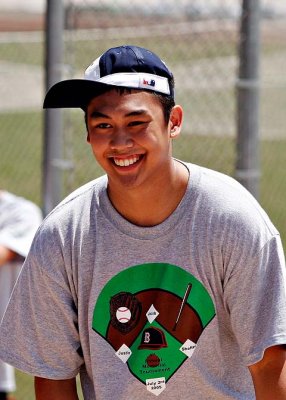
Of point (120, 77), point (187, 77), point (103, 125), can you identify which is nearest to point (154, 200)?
point (103, 125)

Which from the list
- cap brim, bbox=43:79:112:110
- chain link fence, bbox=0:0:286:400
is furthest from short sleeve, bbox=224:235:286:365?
chain link fence, bbox=0:0:286:400

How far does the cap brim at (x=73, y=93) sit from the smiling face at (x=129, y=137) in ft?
0.09

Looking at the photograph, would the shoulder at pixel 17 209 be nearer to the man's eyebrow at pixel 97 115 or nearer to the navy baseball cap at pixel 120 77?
the navy baseball cap at pixel 120 77

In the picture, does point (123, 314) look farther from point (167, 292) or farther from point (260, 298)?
point (260, 298)

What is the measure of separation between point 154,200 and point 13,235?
227 centimetres

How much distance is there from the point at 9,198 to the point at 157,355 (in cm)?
250

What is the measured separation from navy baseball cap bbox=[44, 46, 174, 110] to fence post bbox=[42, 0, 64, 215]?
2046 mm

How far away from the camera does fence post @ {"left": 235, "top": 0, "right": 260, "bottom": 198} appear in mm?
4887

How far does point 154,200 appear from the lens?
117 inches

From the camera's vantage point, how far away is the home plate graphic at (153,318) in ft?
9.59

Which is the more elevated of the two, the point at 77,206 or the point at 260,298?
the point at 77,206

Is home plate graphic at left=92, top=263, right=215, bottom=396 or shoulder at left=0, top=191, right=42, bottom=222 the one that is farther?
shoulder at left=0, top=191, right=42, bottom=222

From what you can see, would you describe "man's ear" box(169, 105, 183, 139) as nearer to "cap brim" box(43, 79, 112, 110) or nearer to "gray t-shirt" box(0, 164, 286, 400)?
"gray t-shirt" box(0, 164, 286, 400)

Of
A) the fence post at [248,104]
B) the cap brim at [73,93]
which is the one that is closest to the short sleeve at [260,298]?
the cap brim at [73,93]
